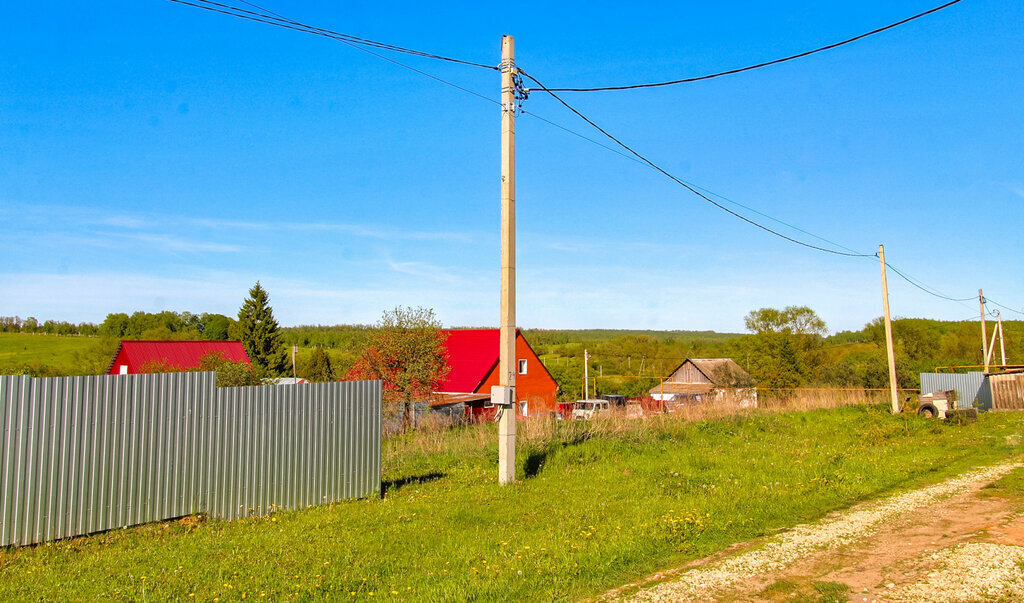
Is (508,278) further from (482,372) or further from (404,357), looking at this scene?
(482,372)

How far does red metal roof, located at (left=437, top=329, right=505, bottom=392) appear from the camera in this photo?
122ft

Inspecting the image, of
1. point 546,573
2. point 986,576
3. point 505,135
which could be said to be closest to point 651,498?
point 546,573

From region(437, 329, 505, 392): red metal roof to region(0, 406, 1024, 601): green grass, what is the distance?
22.7 meters

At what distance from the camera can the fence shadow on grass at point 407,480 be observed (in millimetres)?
10352

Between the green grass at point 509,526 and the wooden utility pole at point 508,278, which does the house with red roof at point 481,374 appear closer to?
the green grass at point 509,526

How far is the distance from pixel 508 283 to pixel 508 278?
86 millimetres

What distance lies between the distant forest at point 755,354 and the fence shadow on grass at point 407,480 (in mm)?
13147

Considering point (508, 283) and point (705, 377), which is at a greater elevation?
point (508, 283)

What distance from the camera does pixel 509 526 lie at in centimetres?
770

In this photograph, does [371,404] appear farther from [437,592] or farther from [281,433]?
[437,592]

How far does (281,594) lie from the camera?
5273mm

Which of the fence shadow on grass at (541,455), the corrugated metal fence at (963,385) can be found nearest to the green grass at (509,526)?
the fence shadow on grass at (541,455)


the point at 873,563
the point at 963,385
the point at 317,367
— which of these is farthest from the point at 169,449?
the point at 317,367

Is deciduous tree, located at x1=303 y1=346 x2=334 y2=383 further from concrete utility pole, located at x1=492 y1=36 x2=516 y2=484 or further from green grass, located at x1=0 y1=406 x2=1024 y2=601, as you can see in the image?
concrete utility pole, located at x1=492 y1=36 x2=516 y2=484
